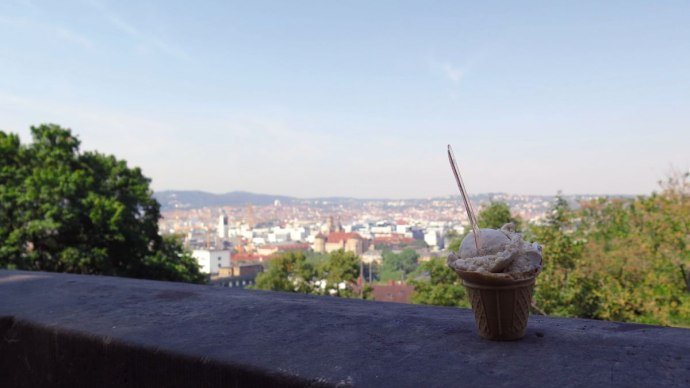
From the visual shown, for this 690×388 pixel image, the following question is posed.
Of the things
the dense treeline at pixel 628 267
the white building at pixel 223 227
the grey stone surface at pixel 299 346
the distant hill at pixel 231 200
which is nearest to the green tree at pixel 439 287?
the dense treeline at pixel 628 267

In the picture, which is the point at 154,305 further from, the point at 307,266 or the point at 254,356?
the point at 307,266

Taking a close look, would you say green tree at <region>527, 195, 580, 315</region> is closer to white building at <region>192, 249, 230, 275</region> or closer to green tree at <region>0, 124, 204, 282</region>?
green tree at <region>0, 124, 204, 282</region>

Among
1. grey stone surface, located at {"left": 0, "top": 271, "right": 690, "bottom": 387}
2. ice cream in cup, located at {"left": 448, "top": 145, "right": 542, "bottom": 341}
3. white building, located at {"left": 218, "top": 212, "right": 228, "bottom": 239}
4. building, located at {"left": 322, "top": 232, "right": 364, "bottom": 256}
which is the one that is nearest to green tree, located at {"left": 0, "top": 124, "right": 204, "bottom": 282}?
grey stone surface, located at {"left": 0, "top": 271, "right": 690, "bottom": 387}

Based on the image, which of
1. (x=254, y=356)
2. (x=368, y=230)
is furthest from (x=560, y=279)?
(x=368, y=230)

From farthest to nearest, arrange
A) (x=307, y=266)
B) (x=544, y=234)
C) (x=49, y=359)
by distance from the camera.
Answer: (x=307, y=266)
(x=544, y=234)
(x=49, y=359)

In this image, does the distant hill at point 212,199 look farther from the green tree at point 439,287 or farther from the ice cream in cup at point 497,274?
the ice cream in cup at point 497,274

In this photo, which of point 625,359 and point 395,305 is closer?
point 625,359

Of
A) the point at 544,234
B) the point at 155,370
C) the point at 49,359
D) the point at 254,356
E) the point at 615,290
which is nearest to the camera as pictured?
the point at 254,356
